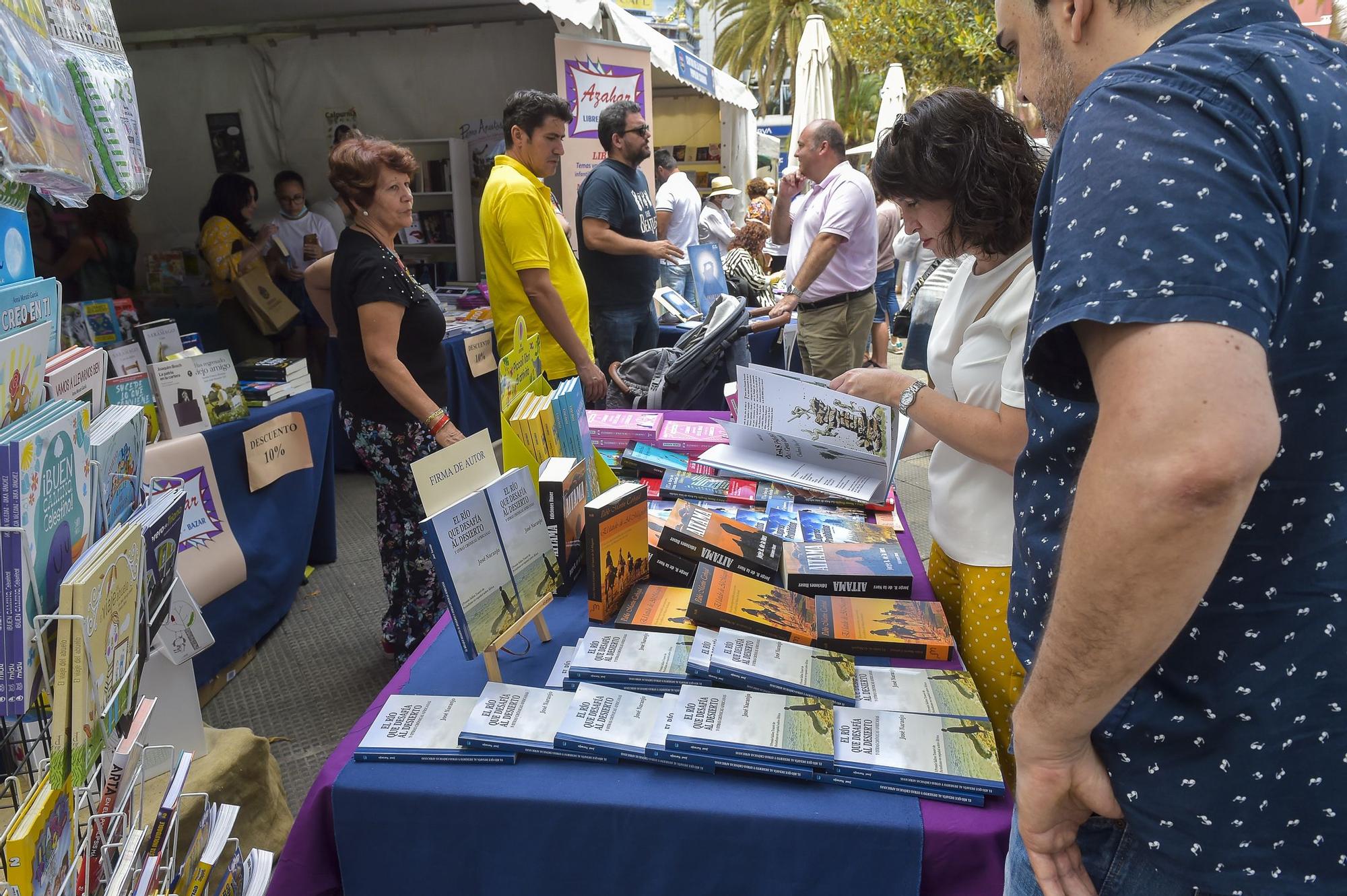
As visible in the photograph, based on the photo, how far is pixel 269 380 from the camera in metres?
3.07

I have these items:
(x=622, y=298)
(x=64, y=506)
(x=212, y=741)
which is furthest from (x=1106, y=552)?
(x=622, y=298)

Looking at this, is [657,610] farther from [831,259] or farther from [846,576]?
[831,259]

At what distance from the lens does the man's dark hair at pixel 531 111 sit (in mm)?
3174

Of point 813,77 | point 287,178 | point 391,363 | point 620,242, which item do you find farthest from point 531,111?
point 813,77

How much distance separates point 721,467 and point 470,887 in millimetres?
1199

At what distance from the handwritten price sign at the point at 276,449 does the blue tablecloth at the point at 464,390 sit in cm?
100

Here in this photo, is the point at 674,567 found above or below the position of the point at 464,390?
above

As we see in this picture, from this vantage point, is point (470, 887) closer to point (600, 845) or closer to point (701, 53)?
point (600, 845)

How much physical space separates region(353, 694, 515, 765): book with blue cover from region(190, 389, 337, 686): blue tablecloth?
67.7 inches

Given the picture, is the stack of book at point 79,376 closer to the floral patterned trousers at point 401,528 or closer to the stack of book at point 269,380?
the floral patterned trousers at point 401,528

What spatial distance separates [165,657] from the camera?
1578 mm

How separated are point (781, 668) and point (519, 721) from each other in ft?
1.26

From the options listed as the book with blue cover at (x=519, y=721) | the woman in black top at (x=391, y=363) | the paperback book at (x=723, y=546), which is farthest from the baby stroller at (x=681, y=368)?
the book with blue cover at (x=519, y=721)

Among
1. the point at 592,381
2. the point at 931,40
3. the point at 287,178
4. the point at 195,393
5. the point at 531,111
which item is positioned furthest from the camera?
the point at 931,40
